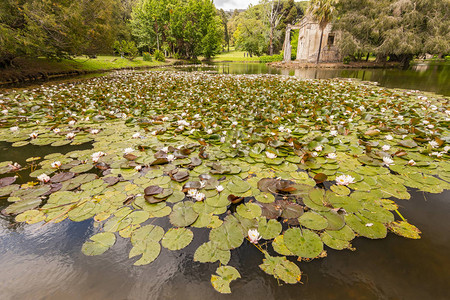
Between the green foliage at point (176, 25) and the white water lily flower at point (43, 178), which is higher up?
the green foliage at point (176, 25)

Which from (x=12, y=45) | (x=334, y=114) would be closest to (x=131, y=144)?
(x=334, y=114)

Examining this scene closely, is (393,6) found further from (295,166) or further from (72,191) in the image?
(72,191)

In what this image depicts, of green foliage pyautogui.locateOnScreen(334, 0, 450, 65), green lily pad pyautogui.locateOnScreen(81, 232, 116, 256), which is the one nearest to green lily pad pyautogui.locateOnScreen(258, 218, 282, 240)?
green lily pad pyautogui.locateOnScreen(81, 232, 116, 256)

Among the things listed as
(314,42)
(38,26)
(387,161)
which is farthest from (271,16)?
(387,161)

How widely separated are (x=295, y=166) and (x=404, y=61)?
31.9m

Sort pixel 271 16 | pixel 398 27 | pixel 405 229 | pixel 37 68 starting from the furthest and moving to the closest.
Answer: pixel 271 16 < pixel 398 27 < pixel 37 68 < pixel 405 229

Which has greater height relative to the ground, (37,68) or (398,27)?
(398,27)

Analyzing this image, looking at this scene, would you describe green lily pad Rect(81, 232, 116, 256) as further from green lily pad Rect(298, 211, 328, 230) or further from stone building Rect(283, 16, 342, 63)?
stone building Rect(283, 16, 342, 63)

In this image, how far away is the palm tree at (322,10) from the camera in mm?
21672

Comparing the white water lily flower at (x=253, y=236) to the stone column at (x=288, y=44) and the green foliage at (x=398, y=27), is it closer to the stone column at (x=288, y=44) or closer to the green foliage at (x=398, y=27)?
the green foliage at (x=398, y=27)

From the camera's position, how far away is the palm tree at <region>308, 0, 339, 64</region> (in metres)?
21.7

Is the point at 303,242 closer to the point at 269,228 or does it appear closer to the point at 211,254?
the point at 269,228

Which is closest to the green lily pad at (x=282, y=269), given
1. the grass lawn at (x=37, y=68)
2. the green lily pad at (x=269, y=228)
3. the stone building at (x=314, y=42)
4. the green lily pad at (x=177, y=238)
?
the green lily pad at (x=269, y=228)

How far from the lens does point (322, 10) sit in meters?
22.2
